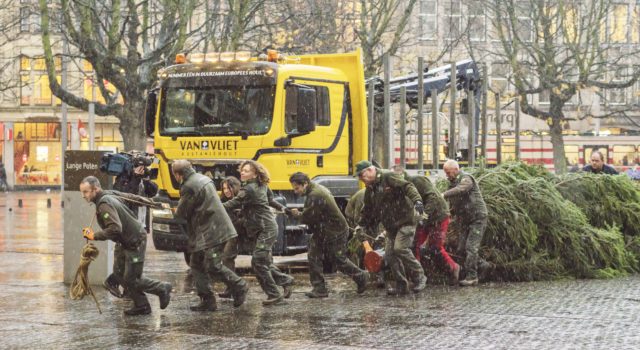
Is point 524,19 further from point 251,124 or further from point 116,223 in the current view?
point 116,223

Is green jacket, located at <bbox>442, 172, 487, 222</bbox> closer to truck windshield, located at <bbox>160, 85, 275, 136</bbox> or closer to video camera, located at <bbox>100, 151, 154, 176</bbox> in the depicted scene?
truck windshield, located at <bbox>160, 85, 275, 136</bbox>

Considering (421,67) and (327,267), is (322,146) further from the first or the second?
(421,67)

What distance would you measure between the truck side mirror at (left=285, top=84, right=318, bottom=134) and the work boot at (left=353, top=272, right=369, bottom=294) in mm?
3327

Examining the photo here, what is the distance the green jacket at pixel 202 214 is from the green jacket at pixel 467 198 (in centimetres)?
385

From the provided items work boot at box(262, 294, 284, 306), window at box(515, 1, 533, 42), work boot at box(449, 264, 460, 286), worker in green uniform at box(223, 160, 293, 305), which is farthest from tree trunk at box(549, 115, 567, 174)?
work boot at box(262, 294, 284, 306)

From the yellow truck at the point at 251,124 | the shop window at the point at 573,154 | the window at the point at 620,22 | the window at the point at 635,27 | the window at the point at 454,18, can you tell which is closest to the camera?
the yellow truck at the point at 251,124

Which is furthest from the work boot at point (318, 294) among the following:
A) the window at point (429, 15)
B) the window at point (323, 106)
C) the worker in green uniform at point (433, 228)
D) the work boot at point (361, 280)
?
the window at point (429, 15)

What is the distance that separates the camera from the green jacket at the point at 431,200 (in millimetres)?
14523

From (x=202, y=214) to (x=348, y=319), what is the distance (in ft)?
6.58

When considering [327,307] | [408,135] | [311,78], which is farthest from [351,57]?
[327,307]

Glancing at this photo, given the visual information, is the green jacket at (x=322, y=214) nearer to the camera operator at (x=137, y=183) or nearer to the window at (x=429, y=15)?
the camera operator at (x=137, y=183)

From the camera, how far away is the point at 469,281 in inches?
590

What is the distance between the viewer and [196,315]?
39.6 ft

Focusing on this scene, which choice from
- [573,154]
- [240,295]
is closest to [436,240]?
[240,295]
